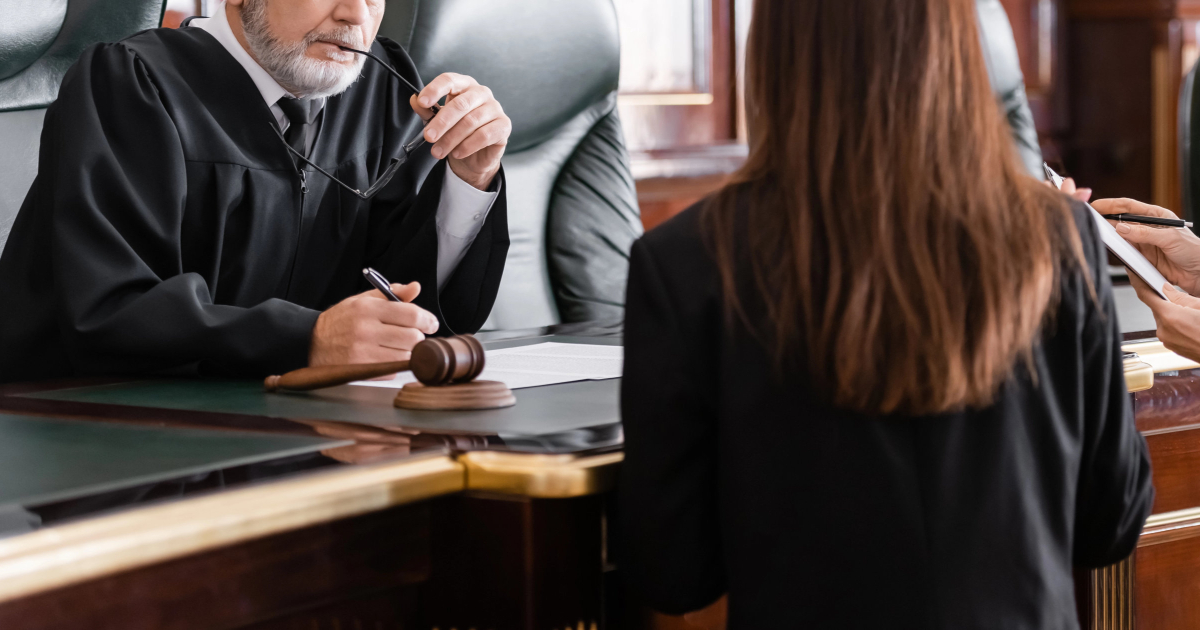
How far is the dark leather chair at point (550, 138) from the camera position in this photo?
2424mm

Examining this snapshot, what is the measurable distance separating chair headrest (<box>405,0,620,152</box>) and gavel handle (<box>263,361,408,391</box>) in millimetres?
1253

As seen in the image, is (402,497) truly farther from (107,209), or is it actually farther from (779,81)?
(107,209)

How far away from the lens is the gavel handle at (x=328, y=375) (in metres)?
1.14

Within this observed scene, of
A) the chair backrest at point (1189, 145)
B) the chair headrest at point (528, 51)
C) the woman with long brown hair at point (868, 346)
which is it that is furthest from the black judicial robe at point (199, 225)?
the chair backrest at point (1189, 145)

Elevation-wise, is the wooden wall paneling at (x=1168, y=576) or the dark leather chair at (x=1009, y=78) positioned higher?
the dark leather chair at (x=1009, y=78)

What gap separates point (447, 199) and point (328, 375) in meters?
0.64

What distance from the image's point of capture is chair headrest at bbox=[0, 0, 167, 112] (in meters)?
1.86

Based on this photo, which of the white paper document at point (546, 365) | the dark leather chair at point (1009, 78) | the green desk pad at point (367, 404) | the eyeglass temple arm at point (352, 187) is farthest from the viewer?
the dark leather chair at point (1009, 78)

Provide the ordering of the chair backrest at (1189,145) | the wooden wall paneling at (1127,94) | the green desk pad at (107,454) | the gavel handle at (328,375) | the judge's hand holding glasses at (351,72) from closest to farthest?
the green desk pad at (107,454) < the gavel handle at (328,375) < the judge's hand holding glasses at (351,72) < the chair backrest at (1189,145) < the wooden wall paneling at (1127,94)

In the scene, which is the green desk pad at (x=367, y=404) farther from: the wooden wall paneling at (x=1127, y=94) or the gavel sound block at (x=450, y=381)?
the wooden wall paneling at (x=1127, y=94)

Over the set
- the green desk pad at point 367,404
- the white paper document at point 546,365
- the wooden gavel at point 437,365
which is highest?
the wooden gavel at point 437,365

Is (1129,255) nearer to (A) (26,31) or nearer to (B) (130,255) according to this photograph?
(B) (130,255)

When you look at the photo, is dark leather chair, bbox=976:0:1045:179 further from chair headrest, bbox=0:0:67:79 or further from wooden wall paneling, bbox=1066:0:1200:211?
chair headrest, bbox=0:0:67:79

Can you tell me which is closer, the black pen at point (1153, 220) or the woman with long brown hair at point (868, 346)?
the woman with long brown hair at point (868, 346)
